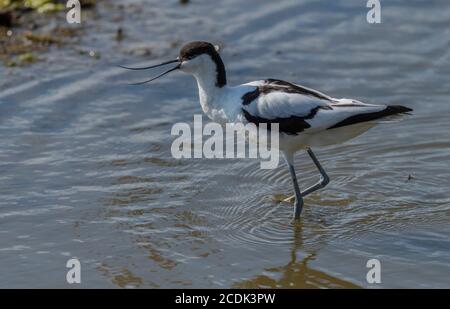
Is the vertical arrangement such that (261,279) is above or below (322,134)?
below

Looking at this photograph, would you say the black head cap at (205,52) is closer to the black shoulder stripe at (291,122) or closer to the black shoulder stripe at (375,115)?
the black shoulder stripe at (291,122)

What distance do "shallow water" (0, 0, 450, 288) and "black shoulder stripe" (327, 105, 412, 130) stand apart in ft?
2.61

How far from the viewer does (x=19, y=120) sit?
850cm

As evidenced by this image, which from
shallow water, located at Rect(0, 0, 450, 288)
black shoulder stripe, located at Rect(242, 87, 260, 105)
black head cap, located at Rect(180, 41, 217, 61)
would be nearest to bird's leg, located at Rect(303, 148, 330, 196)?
shallow water, located at Rect(0, 0, 450, 288)

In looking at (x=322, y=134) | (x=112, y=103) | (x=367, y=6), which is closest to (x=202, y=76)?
(x=322, y=134)

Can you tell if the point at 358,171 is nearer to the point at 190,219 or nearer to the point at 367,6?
the point at 190,219

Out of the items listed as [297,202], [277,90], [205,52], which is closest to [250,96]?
[277,90]

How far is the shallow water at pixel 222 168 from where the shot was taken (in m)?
6.17

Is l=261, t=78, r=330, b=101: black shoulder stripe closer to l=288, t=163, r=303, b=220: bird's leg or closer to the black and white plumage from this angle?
the black and white plumage

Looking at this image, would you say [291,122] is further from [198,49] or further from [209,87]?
[198,49]

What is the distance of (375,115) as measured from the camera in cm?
628

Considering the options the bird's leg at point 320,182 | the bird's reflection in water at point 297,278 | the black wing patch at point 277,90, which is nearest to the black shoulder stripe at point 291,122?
the black wing patch at point 277,90

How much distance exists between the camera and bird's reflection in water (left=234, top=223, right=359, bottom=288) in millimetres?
5910

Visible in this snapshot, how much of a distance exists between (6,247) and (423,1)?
6515 millimetres
